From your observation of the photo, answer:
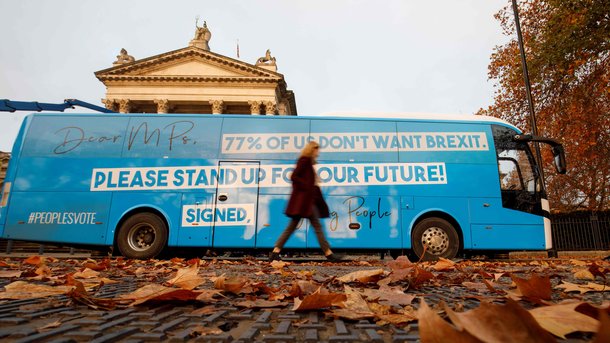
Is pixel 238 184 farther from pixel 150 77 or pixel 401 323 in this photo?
pixel 150 77

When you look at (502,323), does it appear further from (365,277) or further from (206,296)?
(365,277)

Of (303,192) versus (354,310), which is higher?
(303,192)

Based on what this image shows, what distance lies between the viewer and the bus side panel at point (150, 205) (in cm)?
712

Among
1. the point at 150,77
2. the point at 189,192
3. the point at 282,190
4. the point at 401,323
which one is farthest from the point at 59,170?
the point at 150,77

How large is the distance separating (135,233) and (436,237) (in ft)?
20.0

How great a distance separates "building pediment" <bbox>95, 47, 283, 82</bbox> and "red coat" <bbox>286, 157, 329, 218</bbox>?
2828cm

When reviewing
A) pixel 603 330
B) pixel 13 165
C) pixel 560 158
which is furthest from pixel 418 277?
pixel 13 165

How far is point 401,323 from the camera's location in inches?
53.3

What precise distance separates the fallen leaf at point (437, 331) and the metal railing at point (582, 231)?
56.8 ft

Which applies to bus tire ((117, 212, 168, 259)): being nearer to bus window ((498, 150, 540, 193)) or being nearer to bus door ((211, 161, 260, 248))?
bus door ((211, 161, 260, 248))

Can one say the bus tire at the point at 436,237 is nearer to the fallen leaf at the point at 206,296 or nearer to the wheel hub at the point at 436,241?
the wheel hub at the point at 436,241

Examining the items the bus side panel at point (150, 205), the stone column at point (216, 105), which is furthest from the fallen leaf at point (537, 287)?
the stone column at point (216, 105)

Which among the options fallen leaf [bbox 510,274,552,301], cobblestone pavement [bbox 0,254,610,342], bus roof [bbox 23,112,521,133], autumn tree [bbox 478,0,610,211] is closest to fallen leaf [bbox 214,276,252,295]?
cobblestone pavement [bbox 0,254,610,342]

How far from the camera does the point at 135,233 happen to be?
7.22m
